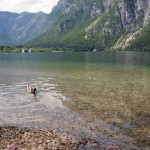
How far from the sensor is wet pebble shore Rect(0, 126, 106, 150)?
26359mm

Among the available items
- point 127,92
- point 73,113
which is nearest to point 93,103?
point 73,113

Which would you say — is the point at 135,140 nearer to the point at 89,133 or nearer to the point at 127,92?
the point at 89,133

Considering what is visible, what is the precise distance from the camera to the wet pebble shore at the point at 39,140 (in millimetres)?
26359

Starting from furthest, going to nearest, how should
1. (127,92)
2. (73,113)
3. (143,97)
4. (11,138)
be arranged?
1. (127,92)
2. (143,97)
3. (73,113)
4. (11,138)

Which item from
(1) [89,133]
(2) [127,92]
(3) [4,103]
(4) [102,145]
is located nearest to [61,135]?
(1) [89,133]

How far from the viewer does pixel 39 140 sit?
92.0 feet

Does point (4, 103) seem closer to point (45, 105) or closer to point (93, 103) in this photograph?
point (45, 105)

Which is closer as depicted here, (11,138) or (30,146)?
(30,146)

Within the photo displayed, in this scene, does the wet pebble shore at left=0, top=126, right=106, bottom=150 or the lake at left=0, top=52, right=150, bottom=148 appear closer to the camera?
the wet pebble shore at left=0, top=126, right=106, bottom=150

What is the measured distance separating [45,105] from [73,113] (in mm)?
6454

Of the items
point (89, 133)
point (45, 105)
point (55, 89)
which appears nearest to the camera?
point (89, 133)

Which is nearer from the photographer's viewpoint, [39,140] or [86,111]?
[39,140]

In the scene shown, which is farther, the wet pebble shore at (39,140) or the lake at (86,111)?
the lake at (86,111)

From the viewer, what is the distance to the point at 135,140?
94.1 ft
